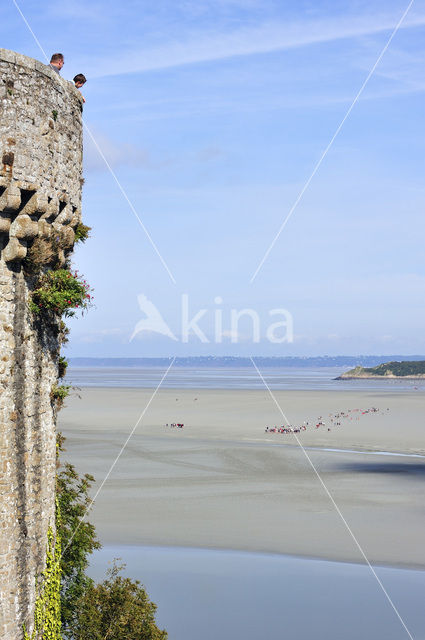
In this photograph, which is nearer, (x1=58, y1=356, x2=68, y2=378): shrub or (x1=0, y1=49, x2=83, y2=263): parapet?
(x1=0, y1=49, x2=83, y2=263): parapet

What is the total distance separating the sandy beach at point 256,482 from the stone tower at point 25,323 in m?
16.6

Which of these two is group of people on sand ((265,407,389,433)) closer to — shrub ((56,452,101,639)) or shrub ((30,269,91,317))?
shrub ((56,452,101,639))

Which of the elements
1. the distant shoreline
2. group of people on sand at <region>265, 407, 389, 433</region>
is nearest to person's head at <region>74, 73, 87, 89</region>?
group of people on sand at <region>265, 407, 389, 433</region>

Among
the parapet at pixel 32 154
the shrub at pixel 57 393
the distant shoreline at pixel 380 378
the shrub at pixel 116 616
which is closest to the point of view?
the parapet at pixel 32 154

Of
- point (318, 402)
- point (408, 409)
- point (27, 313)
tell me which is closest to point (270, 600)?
point (27, 313)

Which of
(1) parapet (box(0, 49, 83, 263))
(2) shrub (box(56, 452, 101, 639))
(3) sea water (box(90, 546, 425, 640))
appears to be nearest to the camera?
(1) parapet (box(0, 49, 83, 263))

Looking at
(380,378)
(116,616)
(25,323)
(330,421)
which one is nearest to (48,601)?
(116,616)

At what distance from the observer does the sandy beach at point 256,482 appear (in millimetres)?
27062

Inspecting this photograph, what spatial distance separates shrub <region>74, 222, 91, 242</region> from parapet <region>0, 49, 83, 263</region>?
68 cm

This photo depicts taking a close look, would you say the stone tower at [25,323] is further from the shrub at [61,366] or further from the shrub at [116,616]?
the shrub at [116,616]

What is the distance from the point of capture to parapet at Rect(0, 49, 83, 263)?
974cm

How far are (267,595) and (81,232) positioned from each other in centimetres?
1345

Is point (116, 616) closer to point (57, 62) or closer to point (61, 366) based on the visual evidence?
point (61, 366)

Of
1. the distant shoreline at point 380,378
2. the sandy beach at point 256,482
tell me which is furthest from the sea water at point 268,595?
the distant shoreline at point 380,378
